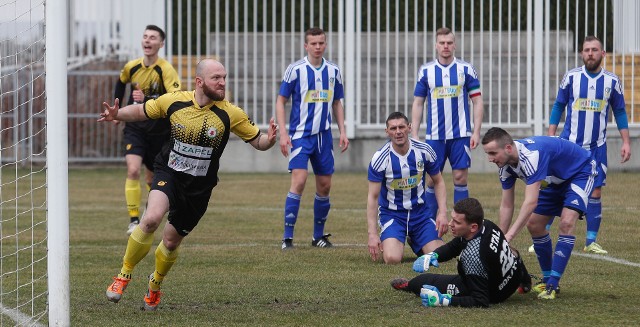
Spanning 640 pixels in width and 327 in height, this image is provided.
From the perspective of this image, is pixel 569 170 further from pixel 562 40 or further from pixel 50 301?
pixel 562 40

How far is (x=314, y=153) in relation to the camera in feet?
39.3

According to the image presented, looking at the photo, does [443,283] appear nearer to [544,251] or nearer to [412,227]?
[544,251]

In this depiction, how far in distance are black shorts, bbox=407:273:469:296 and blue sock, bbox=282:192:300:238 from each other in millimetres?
3316

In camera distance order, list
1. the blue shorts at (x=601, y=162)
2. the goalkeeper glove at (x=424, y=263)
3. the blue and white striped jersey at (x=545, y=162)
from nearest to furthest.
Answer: the goalkeeper glove at (x=424, y=263) < the blue and white striped jersey at (x=545, y=162) < the blue shorts at (x=601, y=162)

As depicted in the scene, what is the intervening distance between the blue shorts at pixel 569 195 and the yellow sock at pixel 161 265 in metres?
2.89

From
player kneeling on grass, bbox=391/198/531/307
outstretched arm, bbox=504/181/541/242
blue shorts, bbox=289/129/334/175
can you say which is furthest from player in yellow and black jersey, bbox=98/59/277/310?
blue shorts, bbox=289/129/334/175

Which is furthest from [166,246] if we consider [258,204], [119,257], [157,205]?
[258,204]

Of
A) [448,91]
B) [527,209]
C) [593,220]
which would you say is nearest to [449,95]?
[448,91]

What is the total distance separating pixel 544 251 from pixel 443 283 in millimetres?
1143

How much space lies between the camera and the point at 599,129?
11836 millimetres

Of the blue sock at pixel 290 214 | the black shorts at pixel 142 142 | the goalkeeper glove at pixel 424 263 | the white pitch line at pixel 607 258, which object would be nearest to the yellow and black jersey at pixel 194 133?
the goalkeeper glove at pixel 424 263

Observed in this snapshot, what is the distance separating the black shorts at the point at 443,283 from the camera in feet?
26.3

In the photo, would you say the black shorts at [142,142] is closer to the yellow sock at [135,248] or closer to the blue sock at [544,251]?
the yellow sock at [135,248]

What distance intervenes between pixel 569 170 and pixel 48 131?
393 cm
